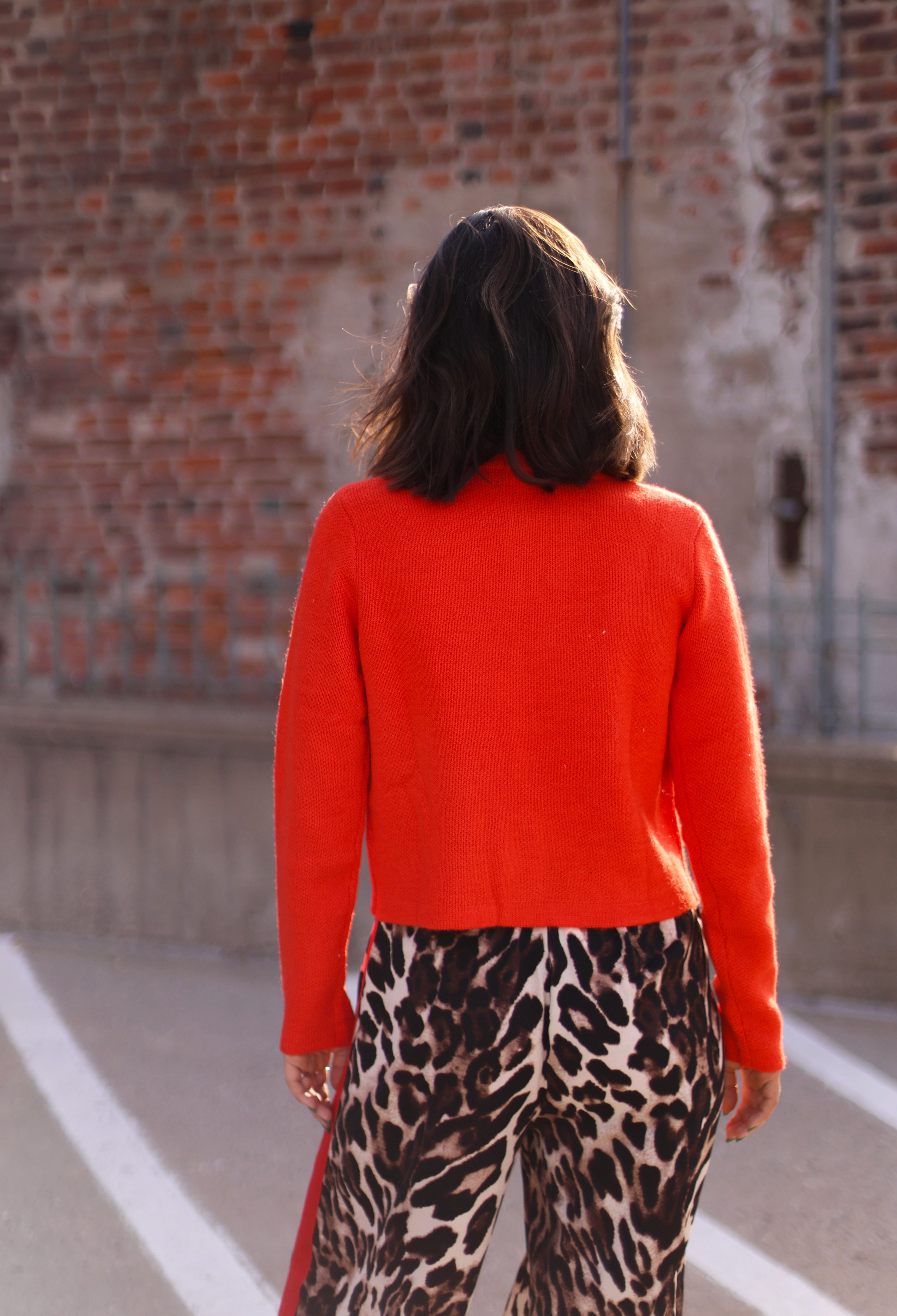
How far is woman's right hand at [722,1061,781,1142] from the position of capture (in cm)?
146

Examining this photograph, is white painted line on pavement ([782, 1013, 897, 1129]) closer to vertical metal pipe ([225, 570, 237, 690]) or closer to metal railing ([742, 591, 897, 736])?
metal railing ([742, 591, 897, 736])

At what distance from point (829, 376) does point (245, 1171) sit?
3671mm

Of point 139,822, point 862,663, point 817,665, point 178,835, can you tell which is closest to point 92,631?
point 139,822

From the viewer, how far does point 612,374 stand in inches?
52.7

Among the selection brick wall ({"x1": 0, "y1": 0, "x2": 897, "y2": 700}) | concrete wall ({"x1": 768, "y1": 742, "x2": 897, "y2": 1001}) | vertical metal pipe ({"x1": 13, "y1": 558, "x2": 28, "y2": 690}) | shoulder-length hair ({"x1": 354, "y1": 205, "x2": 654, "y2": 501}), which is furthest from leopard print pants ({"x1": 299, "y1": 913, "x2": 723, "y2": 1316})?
vertical metal pipe ({"x1": 13, "y1": 558, "x2": 28, "y2": 690})

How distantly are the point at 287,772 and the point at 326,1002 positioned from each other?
0.31 meters

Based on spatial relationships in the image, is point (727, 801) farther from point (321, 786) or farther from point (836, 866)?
point (836, 866)

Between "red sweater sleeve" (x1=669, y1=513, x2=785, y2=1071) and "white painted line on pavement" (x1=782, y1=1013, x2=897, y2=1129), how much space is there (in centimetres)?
207

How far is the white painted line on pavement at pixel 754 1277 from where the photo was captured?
7.95 feet

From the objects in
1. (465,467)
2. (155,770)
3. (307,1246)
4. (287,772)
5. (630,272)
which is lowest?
(155,770)

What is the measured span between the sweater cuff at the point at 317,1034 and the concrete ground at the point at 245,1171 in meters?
1.31

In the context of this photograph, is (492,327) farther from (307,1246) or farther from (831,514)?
(831,514)

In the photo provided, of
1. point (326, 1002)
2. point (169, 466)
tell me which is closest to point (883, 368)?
point (169, 466)

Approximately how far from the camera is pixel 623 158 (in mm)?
4723
